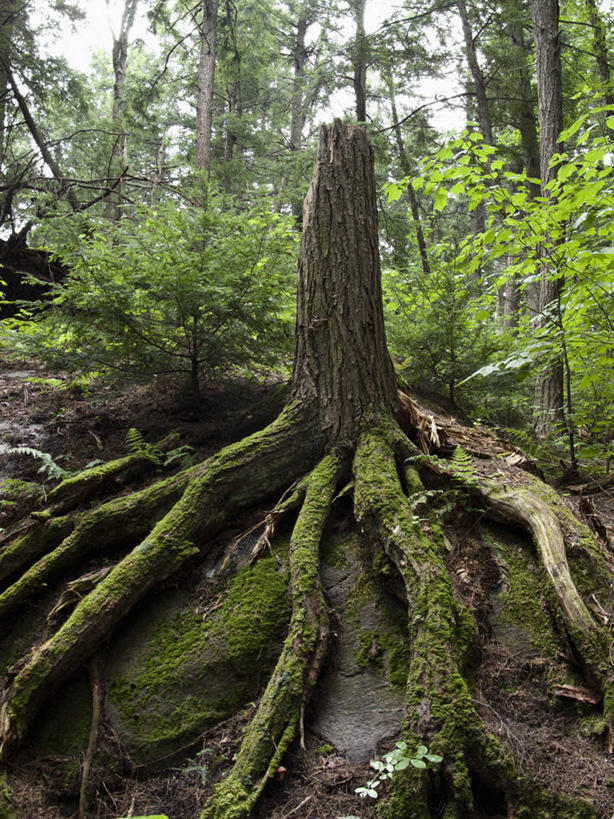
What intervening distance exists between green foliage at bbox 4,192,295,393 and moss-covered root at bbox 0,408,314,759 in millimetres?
1113

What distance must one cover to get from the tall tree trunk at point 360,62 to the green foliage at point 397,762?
14050mm

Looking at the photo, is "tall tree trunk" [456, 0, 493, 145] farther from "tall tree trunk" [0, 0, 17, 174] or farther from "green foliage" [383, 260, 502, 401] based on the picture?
"tall tree trunk" [0, 0, 17, 174]

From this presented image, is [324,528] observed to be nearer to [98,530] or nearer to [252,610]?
[252,610]

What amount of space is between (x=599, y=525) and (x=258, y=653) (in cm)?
264

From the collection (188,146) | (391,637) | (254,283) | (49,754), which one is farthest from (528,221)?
(188,146)

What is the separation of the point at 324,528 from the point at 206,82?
1204 centimetres

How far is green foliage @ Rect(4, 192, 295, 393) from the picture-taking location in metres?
4.15

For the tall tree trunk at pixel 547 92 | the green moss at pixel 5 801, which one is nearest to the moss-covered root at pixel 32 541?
the green moss at pixel 5 801

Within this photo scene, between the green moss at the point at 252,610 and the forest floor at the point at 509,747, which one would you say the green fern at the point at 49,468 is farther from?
the forest floor at the point at 509,747

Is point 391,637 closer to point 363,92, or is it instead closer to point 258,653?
point 258,653

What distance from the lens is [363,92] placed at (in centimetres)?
1352

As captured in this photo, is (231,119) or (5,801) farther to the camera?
(231,119)

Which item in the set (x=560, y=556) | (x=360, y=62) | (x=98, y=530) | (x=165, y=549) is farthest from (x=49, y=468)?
(x=360, y=62)

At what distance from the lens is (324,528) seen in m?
3.40
